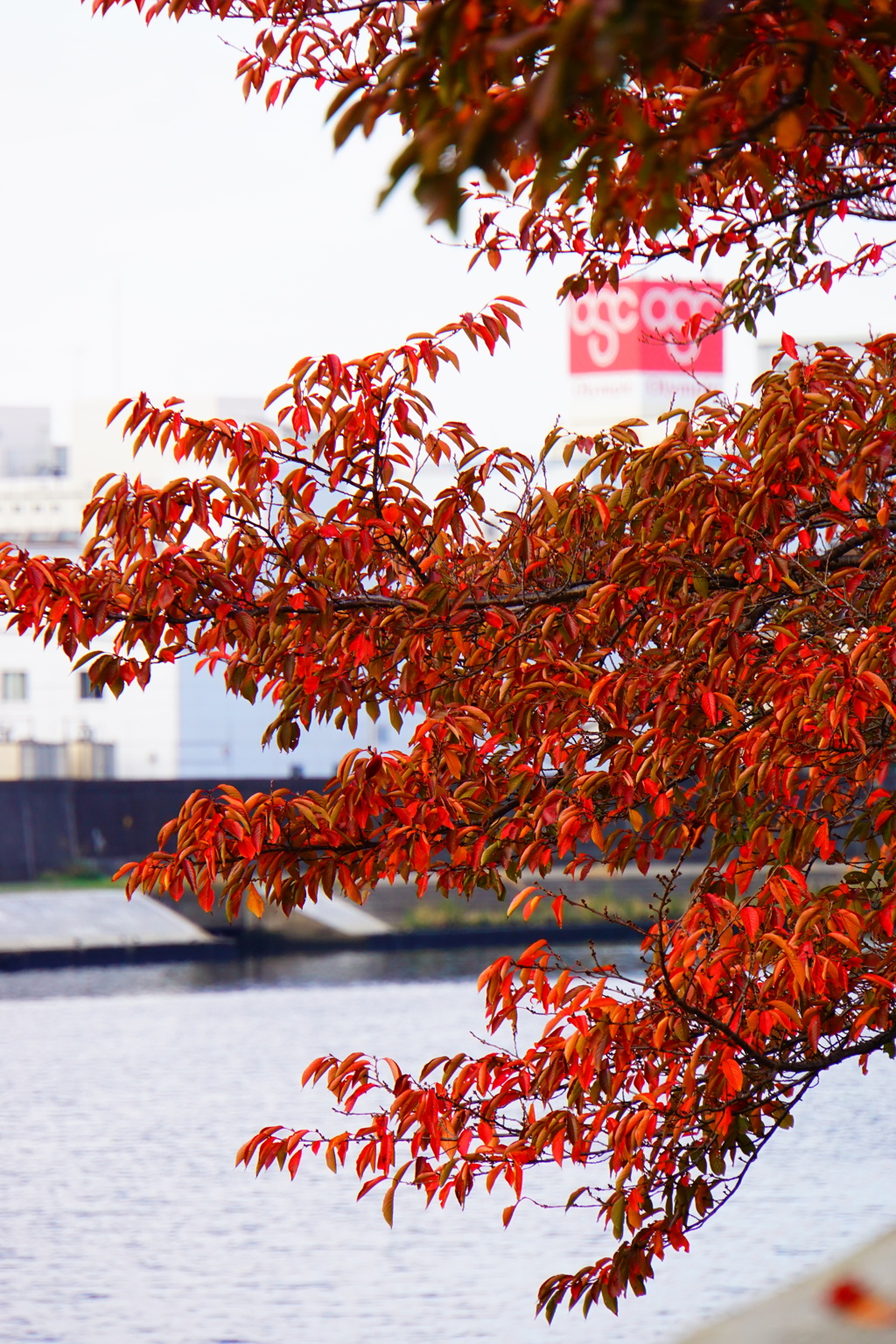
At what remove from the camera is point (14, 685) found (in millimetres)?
61125

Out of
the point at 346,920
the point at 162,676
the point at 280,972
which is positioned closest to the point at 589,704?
the point at 280,972

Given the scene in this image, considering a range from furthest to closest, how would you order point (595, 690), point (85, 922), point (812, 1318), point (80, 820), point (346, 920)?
point (80, 820) → point (346, 920) → point (85, 922) → point (595, 690) → point (812, 1318)

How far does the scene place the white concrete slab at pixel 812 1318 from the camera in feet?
10.6

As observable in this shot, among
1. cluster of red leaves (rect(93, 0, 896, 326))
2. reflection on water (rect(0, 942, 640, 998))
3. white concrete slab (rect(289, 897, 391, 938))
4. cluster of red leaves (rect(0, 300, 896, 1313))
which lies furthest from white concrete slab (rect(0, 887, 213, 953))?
cluster of red leaves (rect(93, 0, 896, 326))

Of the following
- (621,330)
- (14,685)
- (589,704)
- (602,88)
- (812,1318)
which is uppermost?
(621,330)

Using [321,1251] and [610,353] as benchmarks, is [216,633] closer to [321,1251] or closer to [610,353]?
[321,1251]

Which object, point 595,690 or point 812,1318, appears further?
point 595,690

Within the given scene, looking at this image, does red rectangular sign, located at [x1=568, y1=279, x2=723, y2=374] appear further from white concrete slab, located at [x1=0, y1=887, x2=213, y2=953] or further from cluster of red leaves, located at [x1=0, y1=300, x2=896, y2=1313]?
cluster of red leaves, located at [x1=0, y1=300, x2=896, y2=1313]

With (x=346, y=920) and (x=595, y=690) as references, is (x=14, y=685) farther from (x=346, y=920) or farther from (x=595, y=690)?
(x=595, y=690)

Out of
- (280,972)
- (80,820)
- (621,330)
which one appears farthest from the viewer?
(621,330)

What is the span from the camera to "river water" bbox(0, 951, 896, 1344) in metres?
14.1

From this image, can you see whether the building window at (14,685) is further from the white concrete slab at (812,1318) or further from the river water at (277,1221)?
the white concrete slab at (812,1318)

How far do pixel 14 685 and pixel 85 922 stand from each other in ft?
75.9

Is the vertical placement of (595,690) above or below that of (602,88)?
below
